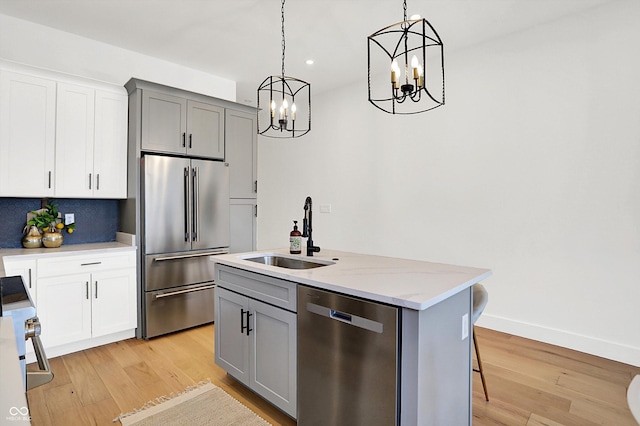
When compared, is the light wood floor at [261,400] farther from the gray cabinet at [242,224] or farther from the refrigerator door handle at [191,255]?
the gray cabinet at [242,224]

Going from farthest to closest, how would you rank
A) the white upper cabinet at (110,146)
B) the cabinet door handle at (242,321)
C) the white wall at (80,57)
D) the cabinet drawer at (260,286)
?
the white upper cabinet at (110,146)
the white wall at (80,57)
the cabinet door handle at (242,321)
the cabinet drawer at (260,286)

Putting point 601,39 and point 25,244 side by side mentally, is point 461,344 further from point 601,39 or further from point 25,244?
point 25,244

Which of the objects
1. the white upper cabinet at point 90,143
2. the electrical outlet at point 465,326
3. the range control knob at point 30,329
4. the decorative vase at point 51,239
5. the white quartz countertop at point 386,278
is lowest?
the electrical outlet at point 465,326

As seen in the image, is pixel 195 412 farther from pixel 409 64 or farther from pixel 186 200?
pixel 409 64

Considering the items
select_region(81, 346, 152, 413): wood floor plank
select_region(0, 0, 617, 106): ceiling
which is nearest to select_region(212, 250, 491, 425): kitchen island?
select_region(81, 346, 152, 413): wood floor plank

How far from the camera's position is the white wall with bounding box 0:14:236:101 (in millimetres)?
3025

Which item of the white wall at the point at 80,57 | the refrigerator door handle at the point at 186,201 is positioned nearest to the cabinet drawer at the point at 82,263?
the refrigerator door handle at the point at 186,201

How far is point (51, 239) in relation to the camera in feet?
10.1

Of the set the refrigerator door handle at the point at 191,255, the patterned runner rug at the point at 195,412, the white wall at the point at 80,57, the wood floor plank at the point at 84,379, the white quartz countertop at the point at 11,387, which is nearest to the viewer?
the white quartz countertop at the point at 11,387

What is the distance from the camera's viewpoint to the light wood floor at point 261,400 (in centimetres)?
209

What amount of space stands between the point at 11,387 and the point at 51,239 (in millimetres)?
3142

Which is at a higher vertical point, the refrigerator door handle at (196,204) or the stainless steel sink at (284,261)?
the refrigerator door handle at (196,204)

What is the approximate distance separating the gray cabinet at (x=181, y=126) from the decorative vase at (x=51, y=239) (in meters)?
1.10

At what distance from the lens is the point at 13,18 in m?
3.01
